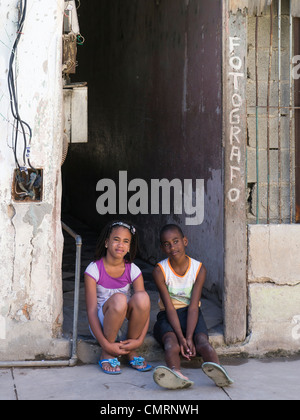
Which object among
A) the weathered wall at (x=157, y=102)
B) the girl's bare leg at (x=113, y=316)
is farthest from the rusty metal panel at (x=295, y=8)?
the girl's bare leg at (x=113, y=316)

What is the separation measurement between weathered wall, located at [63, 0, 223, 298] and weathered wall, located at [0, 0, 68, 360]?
4.45 ft

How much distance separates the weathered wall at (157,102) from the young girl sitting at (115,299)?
92 cm

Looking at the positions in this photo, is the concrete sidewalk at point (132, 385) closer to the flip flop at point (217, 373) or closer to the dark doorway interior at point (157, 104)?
the flip flop at point (217, 373)

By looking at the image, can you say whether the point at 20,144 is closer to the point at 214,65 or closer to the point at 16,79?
the point at 16,79

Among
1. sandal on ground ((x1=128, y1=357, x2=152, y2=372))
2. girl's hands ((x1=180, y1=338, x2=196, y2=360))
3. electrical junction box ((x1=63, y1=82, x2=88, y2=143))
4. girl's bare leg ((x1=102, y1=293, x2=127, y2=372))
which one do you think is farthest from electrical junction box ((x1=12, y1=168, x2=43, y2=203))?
girl's hands ((x1=180, y1=338, x2=196, y2=360))

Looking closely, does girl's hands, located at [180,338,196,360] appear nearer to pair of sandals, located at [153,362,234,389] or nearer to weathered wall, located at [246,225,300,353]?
pair of sandals, located at [153,362,234,389]

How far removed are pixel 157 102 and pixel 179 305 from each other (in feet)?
9.73

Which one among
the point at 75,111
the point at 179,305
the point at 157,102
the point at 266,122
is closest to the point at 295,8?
the point at 266,122

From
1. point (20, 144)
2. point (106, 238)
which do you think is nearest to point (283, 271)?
point (106, 238)

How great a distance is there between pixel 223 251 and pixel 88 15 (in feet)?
23.2

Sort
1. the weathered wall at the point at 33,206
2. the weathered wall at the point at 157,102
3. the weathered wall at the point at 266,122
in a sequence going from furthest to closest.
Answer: the weathered wall at the point at 157,102, the weathered wall at the point at 266,122, the weathered wall at the point at 33,206

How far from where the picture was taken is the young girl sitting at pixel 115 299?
4.12m

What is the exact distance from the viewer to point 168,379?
12.2ft

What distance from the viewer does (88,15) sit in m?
10.4
